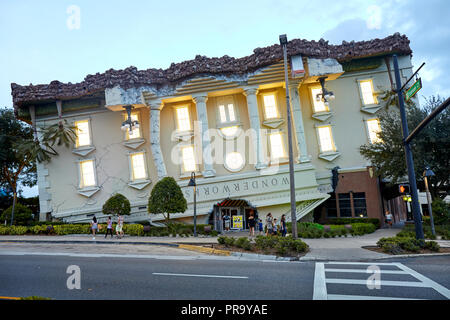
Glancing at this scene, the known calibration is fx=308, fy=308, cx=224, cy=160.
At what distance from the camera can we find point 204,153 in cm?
2644

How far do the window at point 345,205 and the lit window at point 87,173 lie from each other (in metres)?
22.7

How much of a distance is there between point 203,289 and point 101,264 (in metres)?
5.19

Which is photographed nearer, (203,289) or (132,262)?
(203,289)

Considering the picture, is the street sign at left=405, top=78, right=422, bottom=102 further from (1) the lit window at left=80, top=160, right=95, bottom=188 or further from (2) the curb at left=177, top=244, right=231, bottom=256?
(1) the lit window at left=80, top=160, right=95, bottom=188

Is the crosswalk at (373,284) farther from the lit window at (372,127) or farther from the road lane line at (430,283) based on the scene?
the lit window at (372,127)

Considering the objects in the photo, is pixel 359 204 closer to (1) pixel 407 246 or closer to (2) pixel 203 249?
(1) pixel 407 246

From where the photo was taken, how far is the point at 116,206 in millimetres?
24234

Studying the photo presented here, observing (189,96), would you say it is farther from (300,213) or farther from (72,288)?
(72,288)

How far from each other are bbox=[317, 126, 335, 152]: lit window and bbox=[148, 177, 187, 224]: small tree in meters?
13.6

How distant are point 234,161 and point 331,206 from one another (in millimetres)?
9570

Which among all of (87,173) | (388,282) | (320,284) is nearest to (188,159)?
(87,173)

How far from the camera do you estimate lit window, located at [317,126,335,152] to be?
90.6 ft

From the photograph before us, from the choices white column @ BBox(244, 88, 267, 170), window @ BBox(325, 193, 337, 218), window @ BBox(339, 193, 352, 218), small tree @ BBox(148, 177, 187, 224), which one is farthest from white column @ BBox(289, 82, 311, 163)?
small tree @ BBox(148, 177, 187, 224)
